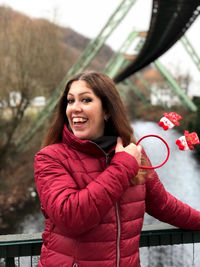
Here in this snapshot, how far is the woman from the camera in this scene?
1.13 metres

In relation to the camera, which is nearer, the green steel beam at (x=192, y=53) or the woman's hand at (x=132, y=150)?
the woman's hand at (x=132, y=150)

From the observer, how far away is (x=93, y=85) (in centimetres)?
132

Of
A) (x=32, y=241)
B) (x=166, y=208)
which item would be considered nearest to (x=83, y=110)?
(x=166, y=208)

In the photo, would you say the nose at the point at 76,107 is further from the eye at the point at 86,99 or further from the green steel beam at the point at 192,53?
the green steel beam at the point at 192,53

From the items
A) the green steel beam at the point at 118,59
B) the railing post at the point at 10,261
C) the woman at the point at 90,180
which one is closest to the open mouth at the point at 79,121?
the woman at the point at 90,180

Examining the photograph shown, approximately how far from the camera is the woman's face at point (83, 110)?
51.7 inches

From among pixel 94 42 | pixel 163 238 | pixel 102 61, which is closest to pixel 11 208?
pixel 94 42

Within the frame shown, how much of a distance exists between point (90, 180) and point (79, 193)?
0.41ft

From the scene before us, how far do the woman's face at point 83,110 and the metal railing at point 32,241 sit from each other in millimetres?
585

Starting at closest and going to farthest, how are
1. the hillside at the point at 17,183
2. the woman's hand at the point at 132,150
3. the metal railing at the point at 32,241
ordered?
the woman's hand at the point at 132,150, the metal railing at the point at 32,241, the hillside at the point at 17,183

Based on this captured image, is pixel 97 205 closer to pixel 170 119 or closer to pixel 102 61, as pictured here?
pixel 170 119

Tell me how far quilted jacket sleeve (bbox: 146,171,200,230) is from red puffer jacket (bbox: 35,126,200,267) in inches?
4.3

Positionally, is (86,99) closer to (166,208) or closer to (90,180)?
(90,180)

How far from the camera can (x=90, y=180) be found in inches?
49.0
